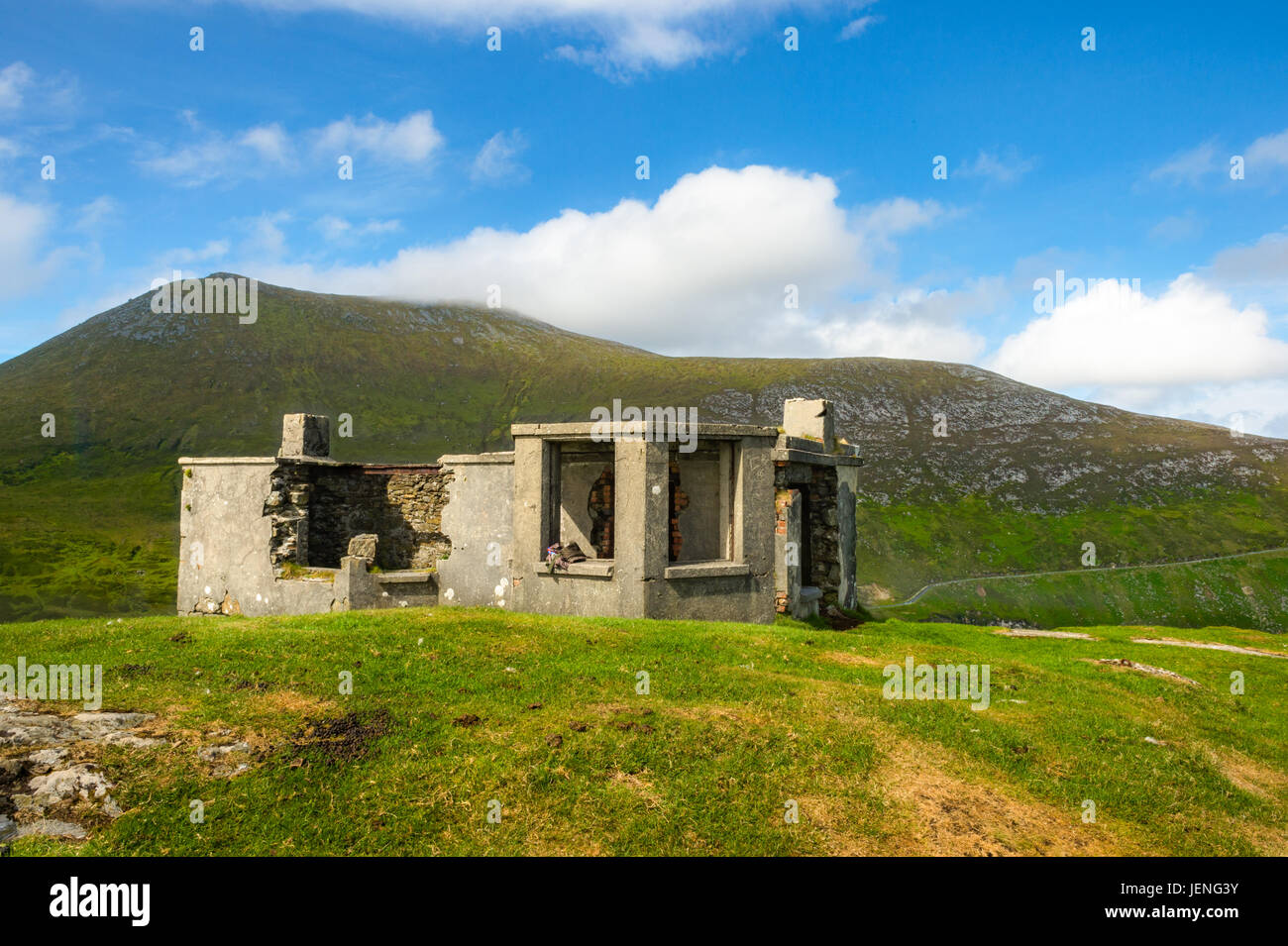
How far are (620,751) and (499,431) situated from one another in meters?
103

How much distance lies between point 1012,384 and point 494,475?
121685 millimetres

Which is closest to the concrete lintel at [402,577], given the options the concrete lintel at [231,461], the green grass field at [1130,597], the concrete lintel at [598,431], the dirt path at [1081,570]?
the concrete lintel at [231,461]

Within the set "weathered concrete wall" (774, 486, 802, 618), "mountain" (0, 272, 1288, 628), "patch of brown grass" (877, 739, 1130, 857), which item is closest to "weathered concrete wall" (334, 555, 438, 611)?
"weathered concrete wall" (774, 486, 802, 618)

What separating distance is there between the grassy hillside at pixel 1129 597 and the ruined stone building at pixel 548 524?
29.5 m

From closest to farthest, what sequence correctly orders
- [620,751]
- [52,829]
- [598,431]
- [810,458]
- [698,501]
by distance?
[52,829]
[620,751]
[598,431]
[698,501]
[810,458]

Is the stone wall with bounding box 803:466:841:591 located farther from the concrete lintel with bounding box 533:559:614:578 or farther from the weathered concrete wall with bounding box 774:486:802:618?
the concrete lintel with bounding box 533:559:614:578

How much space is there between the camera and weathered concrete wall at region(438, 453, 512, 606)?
17766mm

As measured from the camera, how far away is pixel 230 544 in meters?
18.5

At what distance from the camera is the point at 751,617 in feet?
52.3

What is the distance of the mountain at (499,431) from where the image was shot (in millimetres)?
63750

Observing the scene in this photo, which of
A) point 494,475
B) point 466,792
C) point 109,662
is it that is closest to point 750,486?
point 494,475

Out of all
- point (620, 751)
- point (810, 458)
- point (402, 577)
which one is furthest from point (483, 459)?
point (620, 751)

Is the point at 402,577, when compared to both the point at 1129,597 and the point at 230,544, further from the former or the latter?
the point at 1129,597
